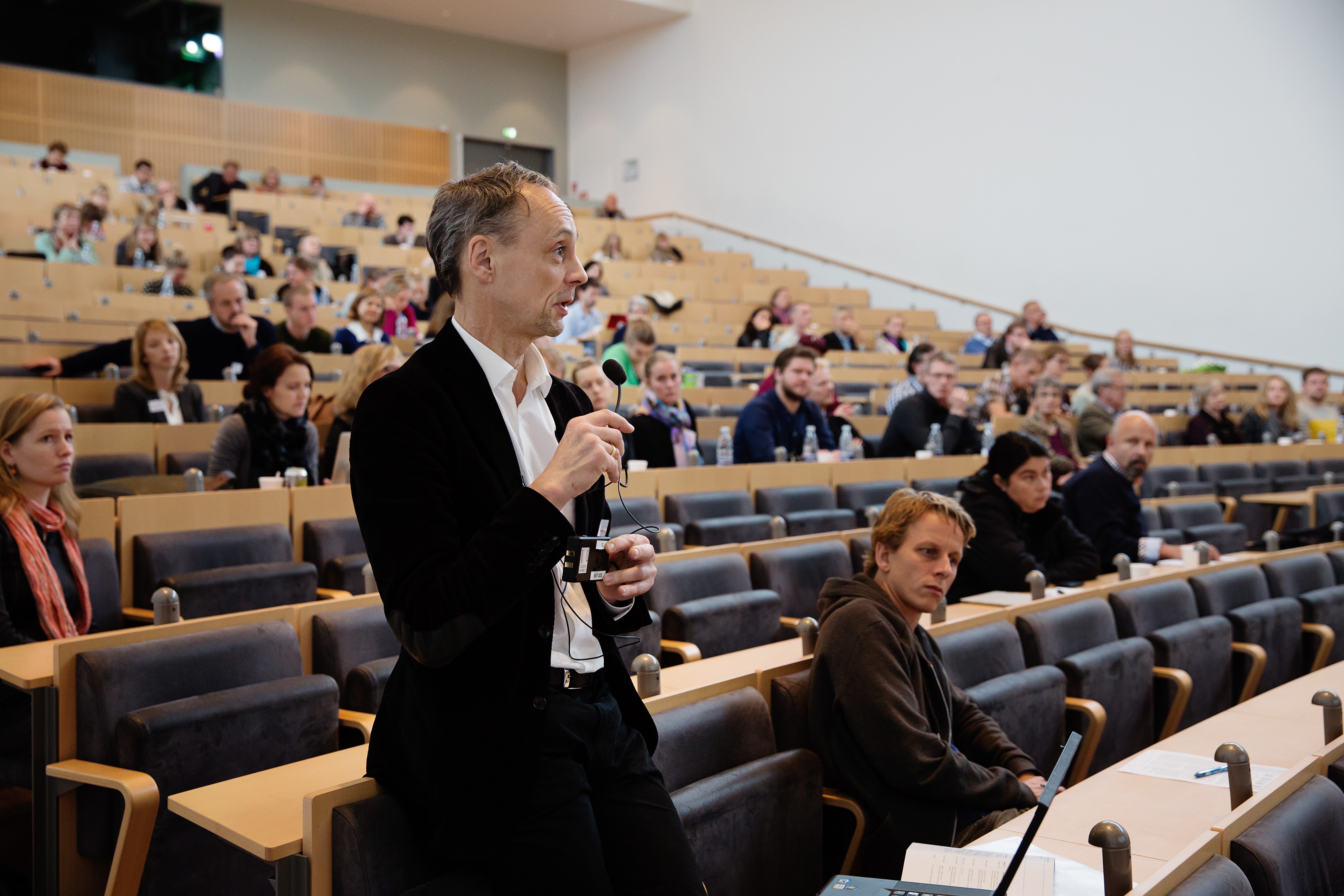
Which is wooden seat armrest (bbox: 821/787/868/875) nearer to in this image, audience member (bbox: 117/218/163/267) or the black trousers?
the black trousers

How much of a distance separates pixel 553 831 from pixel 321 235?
9.13 metres

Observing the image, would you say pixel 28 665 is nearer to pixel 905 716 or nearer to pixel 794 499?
pixel 905 716

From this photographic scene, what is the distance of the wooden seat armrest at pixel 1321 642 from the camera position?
10.3 feet

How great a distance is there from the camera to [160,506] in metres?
2.68

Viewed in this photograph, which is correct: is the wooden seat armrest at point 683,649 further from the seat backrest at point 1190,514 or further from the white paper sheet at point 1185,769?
the seat backrest at point 1190,514

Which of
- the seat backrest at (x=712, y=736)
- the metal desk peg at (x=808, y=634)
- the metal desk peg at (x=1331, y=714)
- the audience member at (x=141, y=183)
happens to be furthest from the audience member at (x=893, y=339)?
the seat backrest at (x=712, y=736)

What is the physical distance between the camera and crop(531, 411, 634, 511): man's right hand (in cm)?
106

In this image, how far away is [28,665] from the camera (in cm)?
179

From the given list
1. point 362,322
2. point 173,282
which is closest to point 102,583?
point 362,322

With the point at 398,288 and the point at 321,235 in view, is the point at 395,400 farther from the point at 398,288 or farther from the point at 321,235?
the point at 321,235

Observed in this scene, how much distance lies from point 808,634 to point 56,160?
9189mm

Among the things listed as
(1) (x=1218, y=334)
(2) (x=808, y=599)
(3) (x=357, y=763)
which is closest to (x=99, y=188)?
(2) (x=808, y=599)

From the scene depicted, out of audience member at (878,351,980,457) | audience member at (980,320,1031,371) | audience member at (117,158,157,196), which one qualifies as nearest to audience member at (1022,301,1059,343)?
audience member at (980,320,1031,371)

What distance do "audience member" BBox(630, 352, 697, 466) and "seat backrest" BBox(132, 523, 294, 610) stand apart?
1.66 metres
